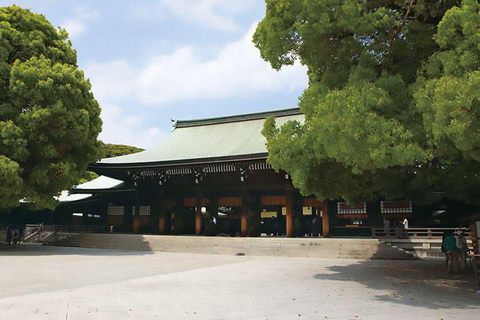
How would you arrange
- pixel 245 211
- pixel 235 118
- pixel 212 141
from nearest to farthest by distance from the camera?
pixel 245 211, pixel 212 141, pixel 235 118

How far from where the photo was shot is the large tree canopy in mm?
6840

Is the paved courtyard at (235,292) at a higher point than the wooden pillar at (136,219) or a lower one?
lower

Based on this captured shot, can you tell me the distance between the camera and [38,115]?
17.6 m

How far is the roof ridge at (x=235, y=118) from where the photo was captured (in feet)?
85.9

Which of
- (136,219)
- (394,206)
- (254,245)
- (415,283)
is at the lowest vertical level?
(415,283)

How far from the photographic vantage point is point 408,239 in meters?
17.4

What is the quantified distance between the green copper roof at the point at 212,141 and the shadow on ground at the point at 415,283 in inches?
328

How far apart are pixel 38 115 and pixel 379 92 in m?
15.7

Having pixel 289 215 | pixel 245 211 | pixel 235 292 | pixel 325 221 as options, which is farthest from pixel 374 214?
pixel 235 292

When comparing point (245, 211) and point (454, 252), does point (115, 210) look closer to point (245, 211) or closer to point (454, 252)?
point (245, 211)

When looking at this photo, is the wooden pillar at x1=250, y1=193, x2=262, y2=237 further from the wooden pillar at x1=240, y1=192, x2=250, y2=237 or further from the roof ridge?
the roof ridge

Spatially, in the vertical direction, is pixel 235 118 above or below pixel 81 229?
above

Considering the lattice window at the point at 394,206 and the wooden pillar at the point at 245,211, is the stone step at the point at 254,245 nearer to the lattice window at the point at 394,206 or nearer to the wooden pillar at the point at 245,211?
the wooden pillar at the point at 245,211

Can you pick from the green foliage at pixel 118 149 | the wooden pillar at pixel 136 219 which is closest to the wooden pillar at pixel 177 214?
the wooden pillar at pixel 136 219
